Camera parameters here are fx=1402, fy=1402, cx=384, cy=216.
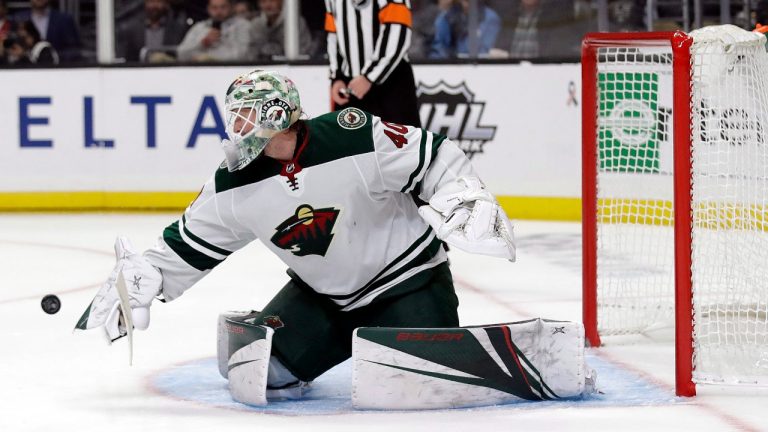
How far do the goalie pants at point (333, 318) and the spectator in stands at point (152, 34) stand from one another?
4219mm

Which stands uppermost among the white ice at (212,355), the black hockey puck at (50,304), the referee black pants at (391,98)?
the referee black pants at (391,98)

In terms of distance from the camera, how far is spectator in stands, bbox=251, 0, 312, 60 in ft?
22.7

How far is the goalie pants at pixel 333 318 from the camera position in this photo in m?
2.87

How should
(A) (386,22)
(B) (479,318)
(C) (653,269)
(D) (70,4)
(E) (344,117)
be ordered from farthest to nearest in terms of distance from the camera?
(D) (70,4) → (A) (386,22) → (C) (653,269) → (B) (479,318) → (E) (344,117)

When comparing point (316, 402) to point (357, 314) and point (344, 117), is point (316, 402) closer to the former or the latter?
point (357, 314)

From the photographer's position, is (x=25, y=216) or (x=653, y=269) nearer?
(x=653, y=269)

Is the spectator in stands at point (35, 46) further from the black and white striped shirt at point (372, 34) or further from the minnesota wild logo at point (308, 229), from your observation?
the minnesota wild logo at point (308, 229)

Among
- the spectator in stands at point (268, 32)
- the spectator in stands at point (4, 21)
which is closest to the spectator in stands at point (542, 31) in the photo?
the spectator in stands at point (268, 32)

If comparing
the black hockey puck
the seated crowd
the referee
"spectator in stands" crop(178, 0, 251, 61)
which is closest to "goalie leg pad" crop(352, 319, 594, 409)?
the black hockey puck

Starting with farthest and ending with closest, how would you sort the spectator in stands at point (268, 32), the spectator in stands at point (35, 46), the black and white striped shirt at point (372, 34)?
the spectator in stands at point (35, 46) < the spectator in stands at point (268, 32) < the black and white striped shirt at point (372, 34)

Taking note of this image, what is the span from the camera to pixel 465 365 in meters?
2.69

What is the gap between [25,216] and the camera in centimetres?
677

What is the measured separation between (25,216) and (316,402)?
Answer: 4277mm

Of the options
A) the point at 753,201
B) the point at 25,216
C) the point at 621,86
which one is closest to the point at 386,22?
the point at 621,86
